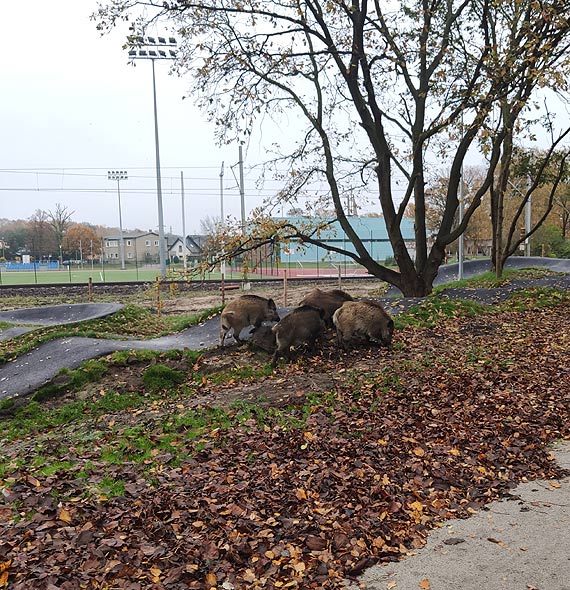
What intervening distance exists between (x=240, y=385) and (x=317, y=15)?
907 centimetres

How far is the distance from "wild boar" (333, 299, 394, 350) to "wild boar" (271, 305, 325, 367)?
0.43 m

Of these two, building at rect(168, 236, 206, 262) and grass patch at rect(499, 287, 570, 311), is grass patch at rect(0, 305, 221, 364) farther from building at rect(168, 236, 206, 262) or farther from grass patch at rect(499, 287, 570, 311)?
building at rect(168, 236, 206, 262)

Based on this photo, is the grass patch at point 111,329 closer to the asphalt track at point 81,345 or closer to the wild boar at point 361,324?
the asphalt track at point 81,345

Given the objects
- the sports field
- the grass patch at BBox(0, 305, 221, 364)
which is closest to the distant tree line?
the sports field

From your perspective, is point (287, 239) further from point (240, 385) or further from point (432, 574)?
point (432, 574)

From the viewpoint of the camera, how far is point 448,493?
17.5ft

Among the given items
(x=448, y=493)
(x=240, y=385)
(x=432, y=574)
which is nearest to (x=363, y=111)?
(x=240, y=385)

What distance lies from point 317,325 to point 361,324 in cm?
78

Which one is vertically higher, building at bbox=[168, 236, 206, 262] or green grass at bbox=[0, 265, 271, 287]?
building at bbox=[168, 236, 206, 262]

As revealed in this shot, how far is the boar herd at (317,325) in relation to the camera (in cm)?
1026

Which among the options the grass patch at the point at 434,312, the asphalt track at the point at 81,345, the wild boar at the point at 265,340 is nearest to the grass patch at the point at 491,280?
the asphalt track at the point at 81,345

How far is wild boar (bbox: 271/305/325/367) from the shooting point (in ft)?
33.5

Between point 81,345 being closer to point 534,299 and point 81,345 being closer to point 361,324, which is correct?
point 361,324

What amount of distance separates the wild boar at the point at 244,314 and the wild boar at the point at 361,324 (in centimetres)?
161
